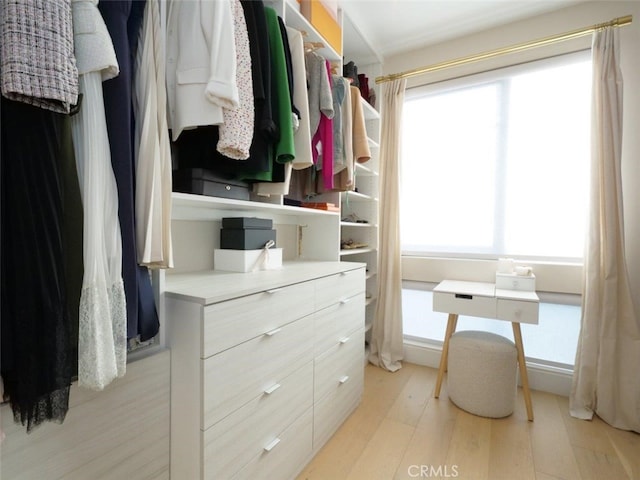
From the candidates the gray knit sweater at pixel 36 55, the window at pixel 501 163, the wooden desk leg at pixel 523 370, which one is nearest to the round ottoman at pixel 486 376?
the wooden desk leg at pixel 523 370

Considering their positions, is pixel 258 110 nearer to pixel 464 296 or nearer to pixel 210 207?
pixel 210 207

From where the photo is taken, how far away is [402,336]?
2.42 meters

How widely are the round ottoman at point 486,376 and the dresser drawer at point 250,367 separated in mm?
1072

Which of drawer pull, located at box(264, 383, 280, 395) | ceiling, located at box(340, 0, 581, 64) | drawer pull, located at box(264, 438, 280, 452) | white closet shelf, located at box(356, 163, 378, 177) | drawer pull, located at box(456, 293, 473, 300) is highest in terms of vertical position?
ceiling, located at box(340, 0, 581, 64)

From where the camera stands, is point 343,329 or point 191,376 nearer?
point 191,376

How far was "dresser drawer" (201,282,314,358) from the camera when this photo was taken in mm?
914

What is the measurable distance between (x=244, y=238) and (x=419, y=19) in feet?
6.55

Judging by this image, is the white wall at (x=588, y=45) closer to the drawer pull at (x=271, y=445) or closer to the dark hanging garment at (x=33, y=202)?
the drawer pull at (x=271, y=445)

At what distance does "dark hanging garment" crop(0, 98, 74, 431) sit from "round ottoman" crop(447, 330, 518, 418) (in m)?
1.91

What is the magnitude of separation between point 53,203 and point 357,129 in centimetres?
172

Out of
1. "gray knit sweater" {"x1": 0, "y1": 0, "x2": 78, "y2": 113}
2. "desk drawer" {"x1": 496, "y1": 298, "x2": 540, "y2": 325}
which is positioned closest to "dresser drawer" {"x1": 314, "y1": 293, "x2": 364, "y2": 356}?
"desk drawer" {"x1": 496, "y1": 298, "x2": 540, "y2": 325}

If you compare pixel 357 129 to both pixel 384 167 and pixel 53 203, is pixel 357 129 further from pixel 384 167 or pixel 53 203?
pixel 53 203

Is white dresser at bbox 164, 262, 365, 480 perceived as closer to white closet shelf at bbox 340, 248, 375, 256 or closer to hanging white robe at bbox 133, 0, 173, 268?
hanging white robe at bbox 133, 0, 173, 268

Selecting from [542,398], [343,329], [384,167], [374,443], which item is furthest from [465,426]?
[384,167]
